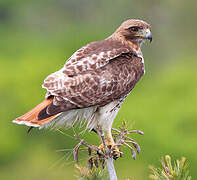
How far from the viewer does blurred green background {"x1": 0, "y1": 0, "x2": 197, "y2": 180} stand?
2139cm

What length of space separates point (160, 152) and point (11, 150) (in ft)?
23.6

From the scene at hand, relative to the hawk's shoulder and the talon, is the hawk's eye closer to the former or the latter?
the hawk's shoulder

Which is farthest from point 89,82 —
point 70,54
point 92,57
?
point 70,54

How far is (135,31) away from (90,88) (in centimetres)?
126

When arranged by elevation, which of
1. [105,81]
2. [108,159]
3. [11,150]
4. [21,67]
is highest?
[105,81]

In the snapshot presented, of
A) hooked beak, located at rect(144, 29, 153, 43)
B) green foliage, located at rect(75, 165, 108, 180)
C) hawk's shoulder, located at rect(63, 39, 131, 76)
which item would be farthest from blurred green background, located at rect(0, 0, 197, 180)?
green foliage, located at rect(75, 165, 108, 180)

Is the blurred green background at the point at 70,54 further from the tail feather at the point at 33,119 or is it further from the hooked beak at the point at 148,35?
the tail feather at the point at 33,119

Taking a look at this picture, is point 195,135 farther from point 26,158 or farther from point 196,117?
point 26,158

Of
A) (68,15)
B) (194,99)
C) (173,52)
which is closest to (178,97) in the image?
(194,99)

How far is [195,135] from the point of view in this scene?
22.3 metres

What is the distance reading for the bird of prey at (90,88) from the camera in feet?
20.1

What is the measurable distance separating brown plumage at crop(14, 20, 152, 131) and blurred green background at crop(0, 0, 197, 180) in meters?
5.18

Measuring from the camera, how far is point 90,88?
640 cm

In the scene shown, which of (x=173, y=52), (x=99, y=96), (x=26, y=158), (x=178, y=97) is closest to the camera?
(x=99, y=96)
